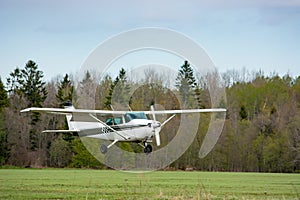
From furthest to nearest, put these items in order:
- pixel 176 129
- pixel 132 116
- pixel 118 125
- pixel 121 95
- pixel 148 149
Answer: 1. pixel 176 129
2. pixel 121 95
3. pixel 118 125
4. pixel 132 116
5. pixel 148 149

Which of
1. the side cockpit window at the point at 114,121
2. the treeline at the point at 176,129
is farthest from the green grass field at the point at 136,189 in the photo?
the treeline at the point at 176,129

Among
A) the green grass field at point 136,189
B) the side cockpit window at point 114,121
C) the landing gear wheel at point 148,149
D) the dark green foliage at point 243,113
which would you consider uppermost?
the dark green foliage at point 243,113

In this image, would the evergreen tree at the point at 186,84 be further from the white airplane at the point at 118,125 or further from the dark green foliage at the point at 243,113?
the white airplane at the point at 118,125

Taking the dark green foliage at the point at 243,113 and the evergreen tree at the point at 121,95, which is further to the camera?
the dark green foliage at the point at 243,113

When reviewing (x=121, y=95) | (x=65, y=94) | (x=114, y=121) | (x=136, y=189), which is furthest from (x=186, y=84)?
(x=136, y=189)

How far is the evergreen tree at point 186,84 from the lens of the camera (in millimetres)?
74812

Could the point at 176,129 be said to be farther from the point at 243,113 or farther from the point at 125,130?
the point at 125,130

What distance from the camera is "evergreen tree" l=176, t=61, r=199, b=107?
7481 centimetres

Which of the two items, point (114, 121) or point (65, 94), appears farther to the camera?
point (65, 94)

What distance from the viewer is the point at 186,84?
81438mm

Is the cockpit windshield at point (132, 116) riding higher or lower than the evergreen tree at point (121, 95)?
lower

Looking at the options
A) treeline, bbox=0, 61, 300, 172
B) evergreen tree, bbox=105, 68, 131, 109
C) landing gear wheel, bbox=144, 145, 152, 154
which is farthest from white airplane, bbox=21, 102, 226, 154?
treeline, bbox=0, 61, 300, 172

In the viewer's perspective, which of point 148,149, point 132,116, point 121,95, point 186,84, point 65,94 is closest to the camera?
point 148,149

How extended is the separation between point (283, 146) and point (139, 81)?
108ft
